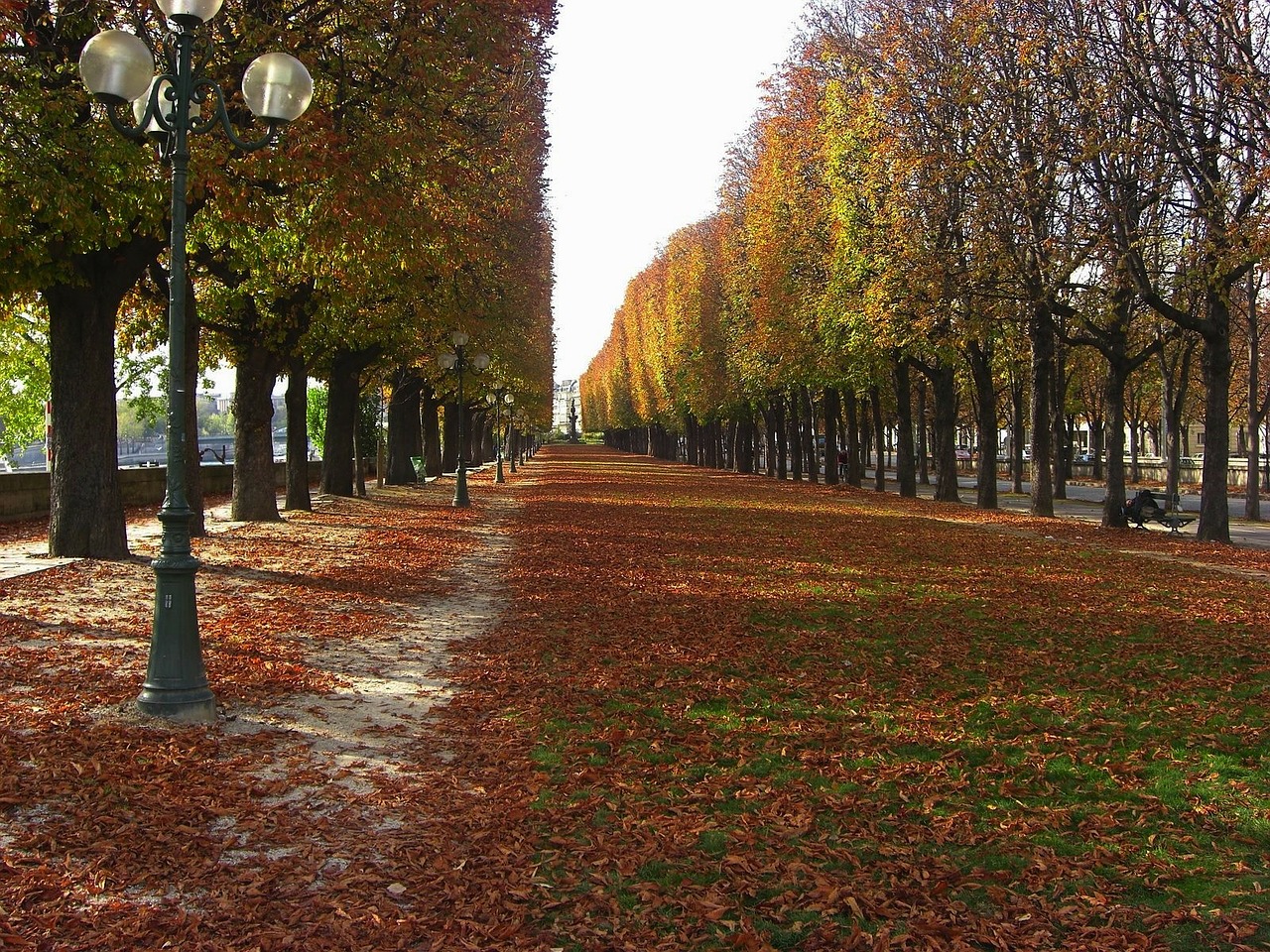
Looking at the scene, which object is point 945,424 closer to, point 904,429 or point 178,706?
point 904,429

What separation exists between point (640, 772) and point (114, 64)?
593cm

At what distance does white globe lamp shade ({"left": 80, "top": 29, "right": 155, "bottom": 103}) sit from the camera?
7.48 metres

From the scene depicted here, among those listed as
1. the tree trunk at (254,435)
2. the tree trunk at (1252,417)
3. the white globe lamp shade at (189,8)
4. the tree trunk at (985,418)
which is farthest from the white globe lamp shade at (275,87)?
the tree trunk at (1252,417)

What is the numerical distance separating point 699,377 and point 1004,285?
2877 cm

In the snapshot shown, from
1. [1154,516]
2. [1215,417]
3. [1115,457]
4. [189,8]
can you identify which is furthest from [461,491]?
[189,8]

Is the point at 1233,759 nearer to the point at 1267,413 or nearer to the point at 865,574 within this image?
the point at 865,574

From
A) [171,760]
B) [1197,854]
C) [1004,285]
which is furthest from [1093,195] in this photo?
[171,760]

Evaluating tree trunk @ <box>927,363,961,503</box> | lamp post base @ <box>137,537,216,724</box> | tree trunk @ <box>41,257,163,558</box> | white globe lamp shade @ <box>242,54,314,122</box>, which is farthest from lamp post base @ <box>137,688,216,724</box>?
tree trunk @ <box>927,363,961,503</box>

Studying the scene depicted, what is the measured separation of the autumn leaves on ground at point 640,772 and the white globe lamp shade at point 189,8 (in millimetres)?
4549

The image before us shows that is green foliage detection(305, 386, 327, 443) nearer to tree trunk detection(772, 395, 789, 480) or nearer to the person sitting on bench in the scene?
tree trunk detection(772, 395, 789, 480)

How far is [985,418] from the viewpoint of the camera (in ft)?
98.4

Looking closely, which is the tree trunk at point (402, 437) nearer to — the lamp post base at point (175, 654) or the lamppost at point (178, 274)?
the lamppost at point (178, 274)

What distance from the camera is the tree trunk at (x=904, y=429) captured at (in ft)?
111

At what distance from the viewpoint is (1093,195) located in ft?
72.9
